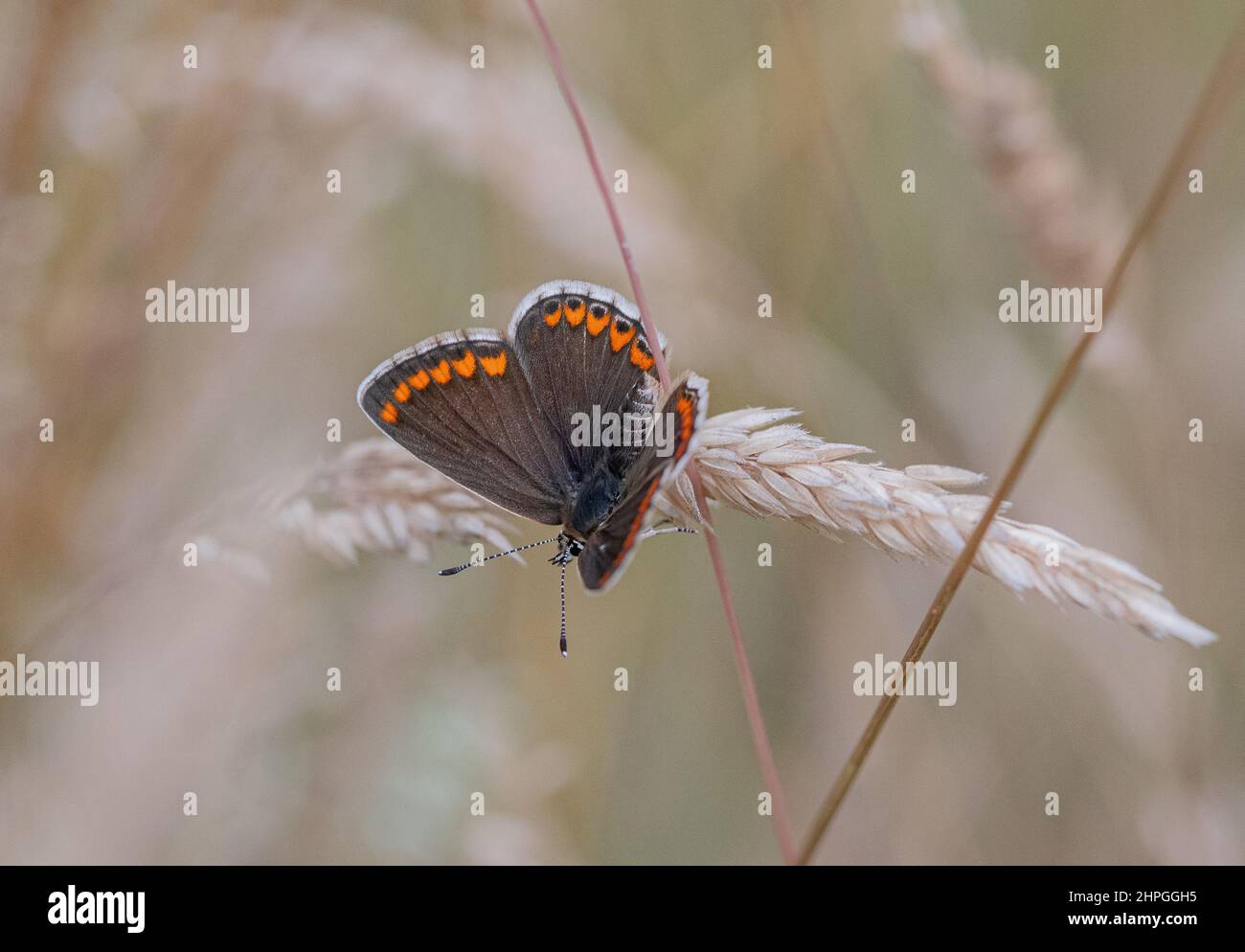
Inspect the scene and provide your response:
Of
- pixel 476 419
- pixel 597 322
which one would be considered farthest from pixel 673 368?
pixel 476 419

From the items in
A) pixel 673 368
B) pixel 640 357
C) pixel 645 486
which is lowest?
pixel 645 486

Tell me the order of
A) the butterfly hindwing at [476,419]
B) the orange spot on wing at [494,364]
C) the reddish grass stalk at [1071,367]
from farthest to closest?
the orange spot on wing at [494,364]
the butterfly hindwing at [476,419]
the reddish grass stalk at [1071,367]

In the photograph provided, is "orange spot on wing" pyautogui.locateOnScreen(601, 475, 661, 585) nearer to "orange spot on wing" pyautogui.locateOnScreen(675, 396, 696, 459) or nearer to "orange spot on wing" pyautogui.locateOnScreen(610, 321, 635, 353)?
"orange spot on wing" pyautogui.locateOnScreen(675, 396, 696, 459)

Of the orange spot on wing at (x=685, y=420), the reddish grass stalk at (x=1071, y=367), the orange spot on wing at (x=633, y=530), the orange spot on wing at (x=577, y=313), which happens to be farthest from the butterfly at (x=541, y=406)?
the reddish grass stalk at (x=1071, y=367)

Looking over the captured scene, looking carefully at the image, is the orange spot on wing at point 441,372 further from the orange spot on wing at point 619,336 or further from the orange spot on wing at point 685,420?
the orange spot on wing at point 685,420

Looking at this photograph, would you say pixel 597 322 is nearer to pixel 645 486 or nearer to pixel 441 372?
pixel 441 372

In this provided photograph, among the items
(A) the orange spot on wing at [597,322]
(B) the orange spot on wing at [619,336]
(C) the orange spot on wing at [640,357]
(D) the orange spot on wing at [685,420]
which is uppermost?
(A) the orange spot on wing at [597,322]

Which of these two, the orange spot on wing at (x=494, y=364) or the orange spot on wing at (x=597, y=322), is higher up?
the orange spot on wing at (x=597, y=322)

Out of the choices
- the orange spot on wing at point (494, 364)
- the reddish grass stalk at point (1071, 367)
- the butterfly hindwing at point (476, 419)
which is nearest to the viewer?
the reddish grass stalk at point (1071, 367)

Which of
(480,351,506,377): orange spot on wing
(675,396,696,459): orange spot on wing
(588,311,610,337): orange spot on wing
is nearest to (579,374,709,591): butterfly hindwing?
(675,396,696,459): orange spot on wing
